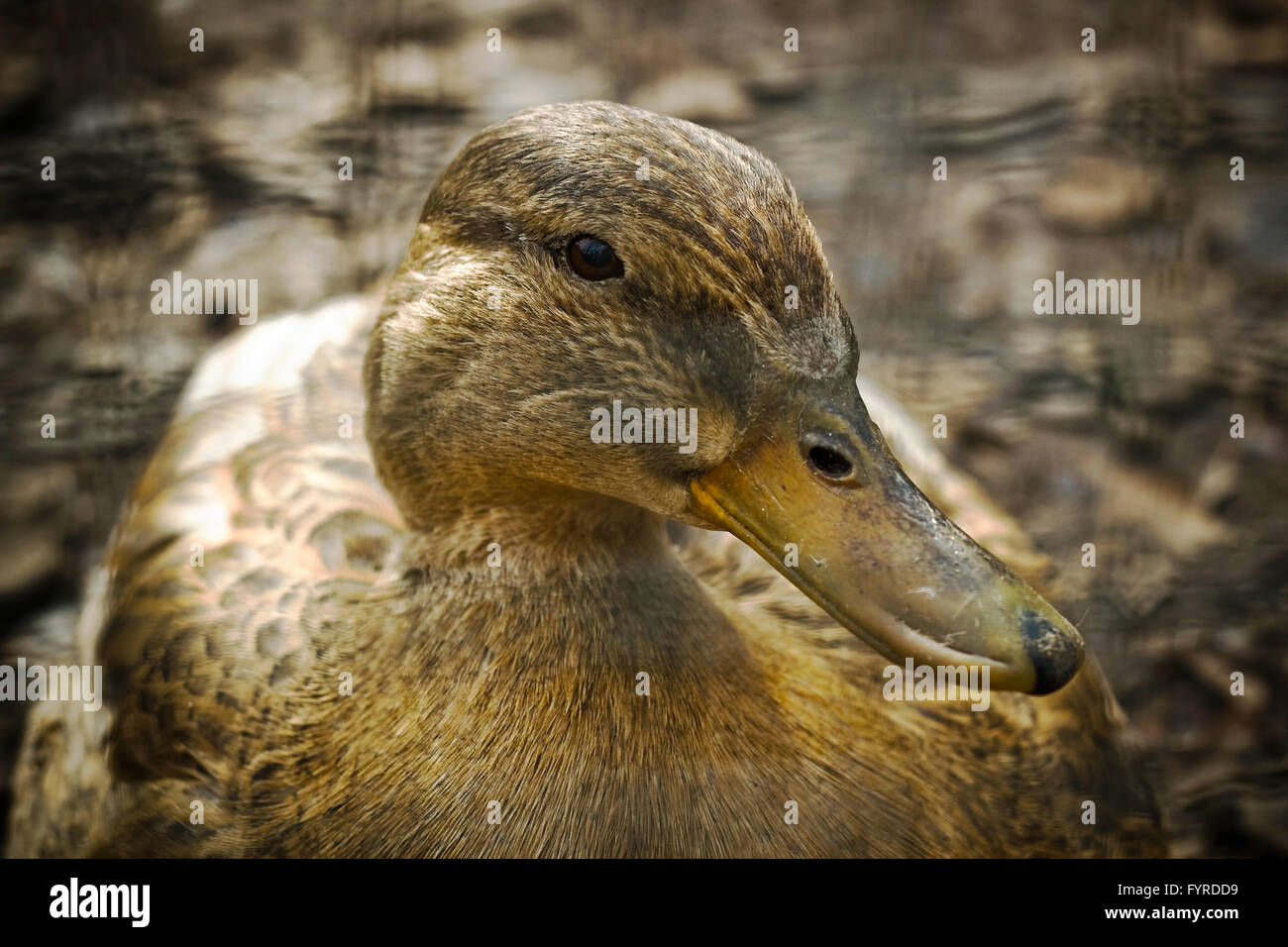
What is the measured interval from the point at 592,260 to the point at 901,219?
42.7 inches

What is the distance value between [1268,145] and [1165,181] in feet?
0.53

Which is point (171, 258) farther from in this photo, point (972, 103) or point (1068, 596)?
point (1068, 596)

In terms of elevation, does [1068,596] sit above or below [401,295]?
below

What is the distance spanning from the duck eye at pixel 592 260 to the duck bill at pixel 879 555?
240 mm

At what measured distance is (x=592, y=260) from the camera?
4.31 ft

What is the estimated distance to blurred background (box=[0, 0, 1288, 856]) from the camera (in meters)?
1.92

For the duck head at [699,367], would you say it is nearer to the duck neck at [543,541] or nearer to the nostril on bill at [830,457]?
the nostril on bill at [830,457]

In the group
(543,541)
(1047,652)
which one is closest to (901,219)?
(543,541)

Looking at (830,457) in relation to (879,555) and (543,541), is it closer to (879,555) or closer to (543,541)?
(879,555)

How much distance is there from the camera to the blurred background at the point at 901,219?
1.92 m

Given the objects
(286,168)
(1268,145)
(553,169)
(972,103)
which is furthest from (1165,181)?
(286,168)

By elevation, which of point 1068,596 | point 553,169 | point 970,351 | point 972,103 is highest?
point 972,103

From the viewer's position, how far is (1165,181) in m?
2.06

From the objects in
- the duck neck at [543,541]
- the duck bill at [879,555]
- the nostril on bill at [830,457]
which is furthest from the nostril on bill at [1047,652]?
the duck neck at [543,541]
